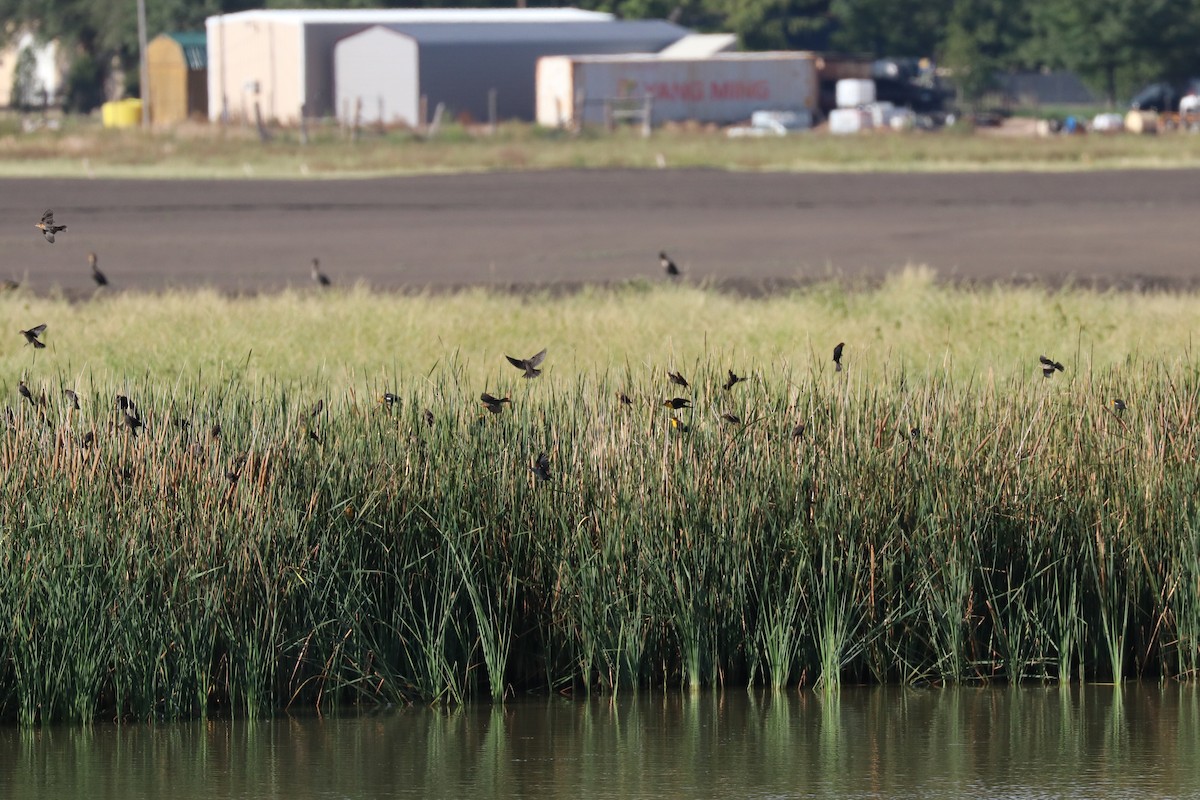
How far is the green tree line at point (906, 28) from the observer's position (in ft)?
261

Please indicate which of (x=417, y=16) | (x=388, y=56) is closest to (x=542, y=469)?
(x=388, y=56)

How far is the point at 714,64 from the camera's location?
72.0 m

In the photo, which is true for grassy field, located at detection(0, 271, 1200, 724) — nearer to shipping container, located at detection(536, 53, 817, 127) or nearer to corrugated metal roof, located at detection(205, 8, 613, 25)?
shipping container, located at detection(536, 53, 817, 127)

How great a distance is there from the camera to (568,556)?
22.1 ft

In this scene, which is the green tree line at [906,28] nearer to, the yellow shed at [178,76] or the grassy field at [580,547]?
Answer: the yellow shed at [178,76]

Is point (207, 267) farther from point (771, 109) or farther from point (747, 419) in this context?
point (771, 109)

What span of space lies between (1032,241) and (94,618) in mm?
18209

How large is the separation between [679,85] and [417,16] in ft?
40.2

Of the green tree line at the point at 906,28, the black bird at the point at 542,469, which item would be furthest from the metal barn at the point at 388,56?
the black bird at the point at 542,469

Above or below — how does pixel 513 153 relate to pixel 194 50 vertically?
below

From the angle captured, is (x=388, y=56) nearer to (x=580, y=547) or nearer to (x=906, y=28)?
(x=906, y=28)

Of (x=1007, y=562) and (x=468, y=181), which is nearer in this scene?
(x=1007, y=562)

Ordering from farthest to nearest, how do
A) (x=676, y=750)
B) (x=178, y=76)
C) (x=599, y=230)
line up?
(x=178, y=76), (x=599, y=230), (x=676, y=750)

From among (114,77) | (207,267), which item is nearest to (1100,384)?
(207,267)
